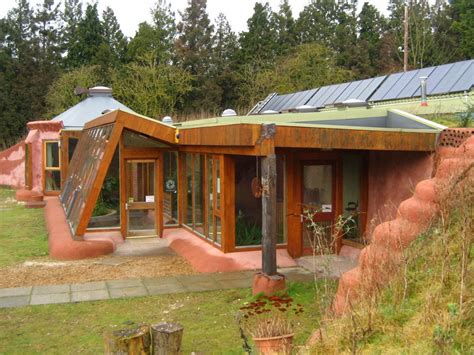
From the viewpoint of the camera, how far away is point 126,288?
356 inches

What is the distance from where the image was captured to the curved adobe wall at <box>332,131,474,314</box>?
5.97 metres

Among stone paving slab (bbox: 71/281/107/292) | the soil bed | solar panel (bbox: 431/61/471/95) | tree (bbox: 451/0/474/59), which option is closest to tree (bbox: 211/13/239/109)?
tree (bbox: 451/0/474/59)

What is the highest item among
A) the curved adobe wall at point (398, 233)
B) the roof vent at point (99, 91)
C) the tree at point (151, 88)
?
the tree at point (151, 88)

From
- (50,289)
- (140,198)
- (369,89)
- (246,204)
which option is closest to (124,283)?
(50,289)

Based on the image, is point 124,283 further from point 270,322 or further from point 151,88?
point 151,88

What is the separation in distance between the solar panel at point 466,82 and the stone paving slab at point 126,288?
20.7 feet

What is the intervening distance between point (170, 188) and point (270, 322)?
8422 millimetres

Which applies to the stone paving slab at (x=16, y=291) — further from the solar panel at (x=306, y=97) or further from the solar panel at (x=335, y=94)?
the solar panel at (x=306, y=97)

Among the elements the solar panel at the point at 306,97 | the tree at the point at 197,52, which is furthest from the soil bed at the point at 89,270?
the tree at the point at 197,52

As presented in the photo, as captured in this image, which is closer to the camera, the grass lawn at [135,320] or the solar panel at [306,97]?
the grass lawn at [135,320]

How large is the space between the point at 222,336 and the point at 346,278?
1.71 m

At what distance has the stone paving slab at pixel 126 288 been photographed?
8.45 metres

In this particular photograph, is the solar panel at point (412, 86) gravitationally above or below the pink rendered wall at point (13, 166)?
above

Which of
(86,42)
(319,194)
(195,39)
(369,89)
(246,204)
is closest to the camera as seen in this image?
(246,204)
